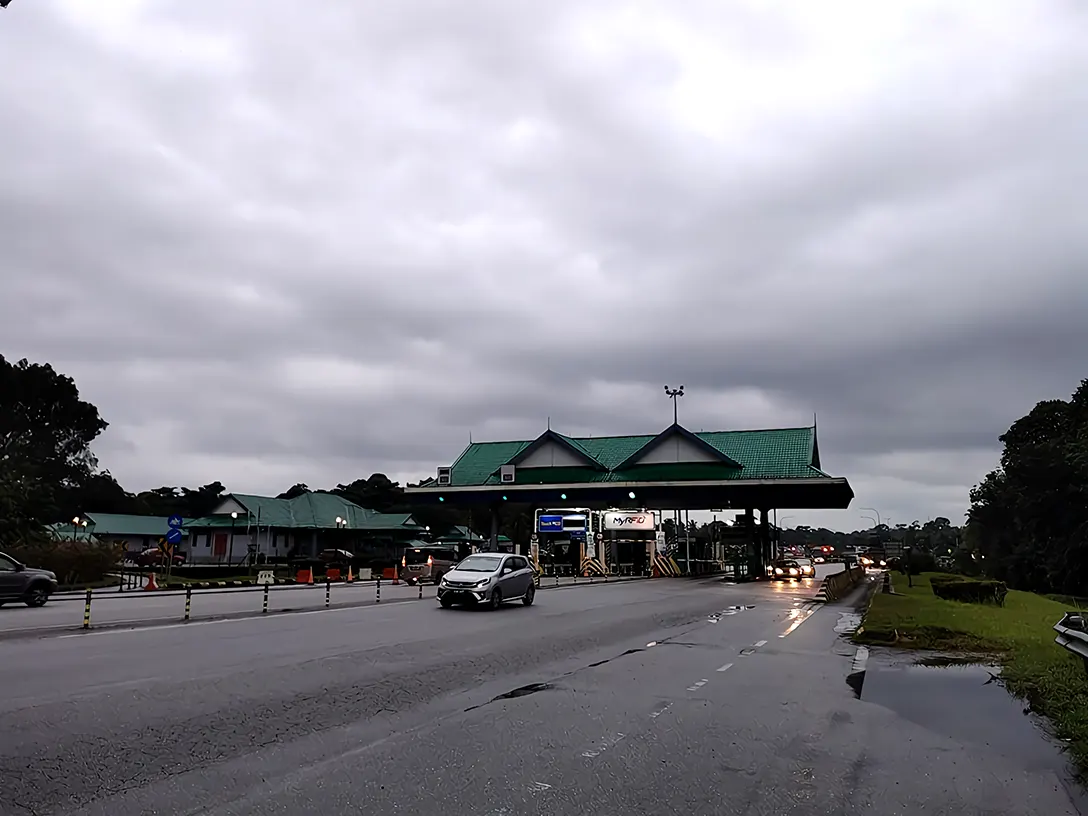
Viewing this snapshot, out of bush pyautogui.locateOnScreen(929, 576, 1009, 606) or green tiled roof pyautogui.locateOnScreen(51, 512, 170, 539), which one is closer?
bush pyautogui.locateOnScreen(929, 576, 1009, 606)

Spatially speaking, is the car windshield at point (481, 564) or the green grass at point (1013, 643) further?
the car windshield at point (481, 564)

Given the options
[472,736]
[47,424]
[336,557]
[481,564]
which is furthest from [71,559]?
[47,424]

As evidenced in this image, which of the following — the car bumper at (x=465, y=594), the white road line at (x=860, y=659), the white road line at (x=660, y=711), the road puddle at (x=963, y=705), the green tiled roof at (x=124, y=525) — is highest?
the green tiled roof at (x=124, y=525)

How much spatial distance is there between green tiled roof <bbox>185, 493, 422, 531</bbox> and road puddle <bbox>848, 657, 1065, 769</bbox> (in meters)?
58.8

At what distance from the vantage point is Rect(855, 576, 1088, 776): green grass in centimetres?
1004

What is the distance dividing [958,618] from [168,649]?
17.9 m

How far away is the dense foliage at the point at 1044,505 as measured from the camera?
5978 centimetres

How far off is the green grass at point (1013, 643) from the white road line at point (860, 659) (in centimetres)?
120

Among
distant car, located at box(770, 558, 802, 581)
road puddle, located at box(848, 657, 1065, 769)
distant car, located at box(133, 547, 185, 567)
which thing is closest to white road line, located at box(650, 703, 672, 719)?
road puddle, located at box(848, 657, 1065, 769)

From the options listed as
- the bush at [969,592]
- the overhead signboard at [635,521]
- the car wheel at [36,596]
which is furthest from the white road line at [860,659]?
the overhead signboard at [635,521]

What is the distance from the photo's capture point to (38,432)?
3280 inches

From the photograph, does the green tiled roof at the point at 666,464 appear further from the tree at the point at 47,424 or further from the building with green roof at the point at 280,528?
the tree at the point at 47,424

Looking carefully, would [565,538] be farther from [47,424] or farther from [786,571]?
[47,424]

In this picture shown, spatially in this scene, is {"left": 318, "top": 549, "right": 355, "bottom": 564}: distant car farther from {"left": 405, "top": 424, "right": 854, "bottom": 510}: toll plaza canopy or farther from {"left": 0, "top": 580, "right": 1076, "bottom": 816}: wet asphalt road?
{"left": 0, "top": 580, "right": 1076, "bottom": 816}: wet asphalt road
